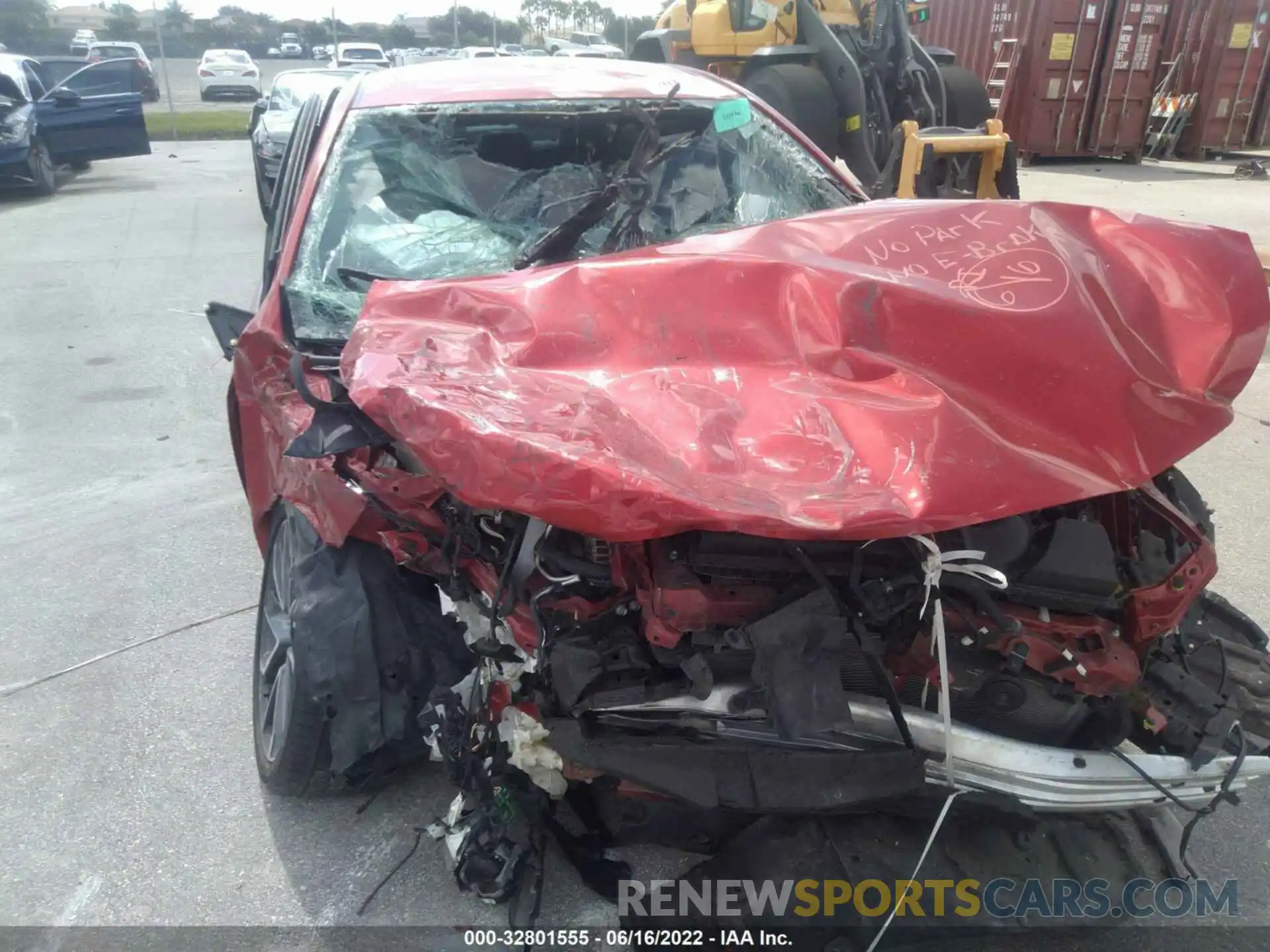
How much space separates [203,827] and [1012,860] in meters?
2.04

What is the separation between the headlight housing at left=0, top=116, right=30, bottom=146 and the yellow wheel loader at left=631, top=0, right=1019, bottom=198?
8.89 meters

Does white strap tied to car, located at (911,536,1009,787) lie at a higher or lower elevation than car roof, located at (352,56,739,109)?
lower

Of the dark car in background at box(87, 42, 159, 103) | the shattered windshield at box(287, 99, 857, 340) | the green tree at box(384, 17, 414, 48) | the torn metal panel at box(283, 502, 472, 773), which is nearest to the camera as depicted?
the torn metal panel at box(283, 502, 472, 773)

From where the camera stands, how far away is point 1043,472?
1.79 meters

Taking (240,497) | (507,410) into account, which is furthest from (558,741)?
(240,497)

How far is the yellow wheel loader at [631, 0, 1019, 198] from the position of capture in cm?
709

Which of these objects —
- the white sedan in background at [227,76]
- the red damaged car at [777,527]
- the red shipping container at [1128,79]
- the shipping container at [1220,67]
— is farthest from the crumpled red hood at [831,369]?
the white sedan in background at [227,76]

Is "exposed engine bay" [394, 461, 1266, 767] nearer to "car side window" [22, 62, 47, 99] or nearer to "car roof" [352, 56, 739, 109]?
"car roof" [352, 56, 739, 109]

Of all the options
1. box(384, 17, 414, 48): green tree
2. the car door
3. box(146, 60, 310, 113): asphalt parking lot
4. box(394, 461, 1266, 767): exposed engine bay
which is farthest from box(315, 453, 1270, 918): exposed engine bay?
box(384, 17, 414, 48): green tree

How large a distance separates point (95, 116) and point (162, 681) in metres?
12.5

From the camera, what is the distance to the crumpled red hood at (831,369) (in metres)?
1.71

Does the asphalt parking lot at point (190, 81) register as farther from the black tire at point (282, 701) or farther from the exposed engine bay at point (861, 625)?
the exposed engine bay at point (861, 625)

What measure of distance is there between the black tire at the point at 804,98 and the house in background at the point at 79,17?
152ft

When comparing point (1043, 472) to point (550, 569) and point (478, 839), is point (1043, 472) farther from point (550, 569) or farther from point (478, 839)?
point (478, 839)
